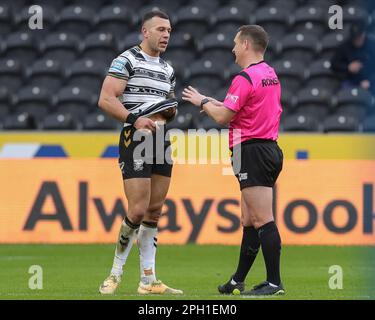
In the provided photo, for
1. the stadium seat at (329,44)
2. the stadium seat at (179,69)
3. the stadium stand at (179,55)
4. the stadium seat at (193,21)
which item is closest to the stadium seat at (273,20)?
the stadium stand at (179,55)

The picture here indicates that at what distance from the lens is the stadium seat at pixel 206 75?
1881 centimetres

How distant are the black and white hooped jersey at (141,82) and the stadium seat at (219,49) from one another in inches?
385

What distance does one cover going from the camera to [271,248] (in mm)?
9383

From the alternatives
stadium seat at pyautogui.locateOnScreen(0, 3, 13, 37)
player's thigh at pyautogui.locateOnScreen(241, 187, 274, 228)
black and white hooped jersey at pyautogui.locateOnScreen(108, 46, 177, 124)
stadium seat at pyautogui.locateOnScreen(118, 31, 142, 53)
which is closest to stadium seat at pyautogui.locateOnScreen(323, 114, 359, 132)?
stadium seat at pyautogui.locateOnScreen(118, 31, 142, 53)

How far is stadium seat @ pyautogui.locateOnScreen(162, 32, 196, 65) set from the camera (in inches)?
770

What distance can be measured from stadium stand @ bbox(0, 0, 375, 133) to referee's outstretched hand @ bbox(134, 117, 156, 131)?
7616 millimetres

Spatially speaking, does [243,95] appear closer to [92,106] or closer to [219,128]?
[219,128]

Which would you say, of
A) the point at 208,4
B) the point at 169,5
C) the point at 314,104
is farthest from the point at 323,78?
the point at 169,5

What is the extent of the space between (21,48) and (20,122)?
2.81m

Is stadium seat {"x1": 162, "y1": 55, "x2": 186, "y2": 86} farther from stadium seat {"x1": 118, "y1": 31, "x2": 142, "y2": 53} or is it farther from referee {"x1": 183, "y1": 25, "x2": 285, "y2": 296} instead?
referee {"x1": 183, "y1": 25, "x2": 285, "y2": 296}

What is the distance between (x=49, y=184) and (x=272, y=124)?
6589mm

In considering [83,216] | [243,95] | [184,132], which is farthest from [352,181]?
[243,95]

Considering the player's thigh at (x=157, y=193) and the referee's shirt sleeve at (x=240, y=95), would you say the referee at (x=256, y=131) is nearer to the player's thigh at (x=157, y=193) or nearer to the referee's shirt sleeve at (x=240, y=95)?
the referee's shirt sleeve at (x=240, y=95)

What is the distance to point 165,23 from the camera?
9.76 meters
